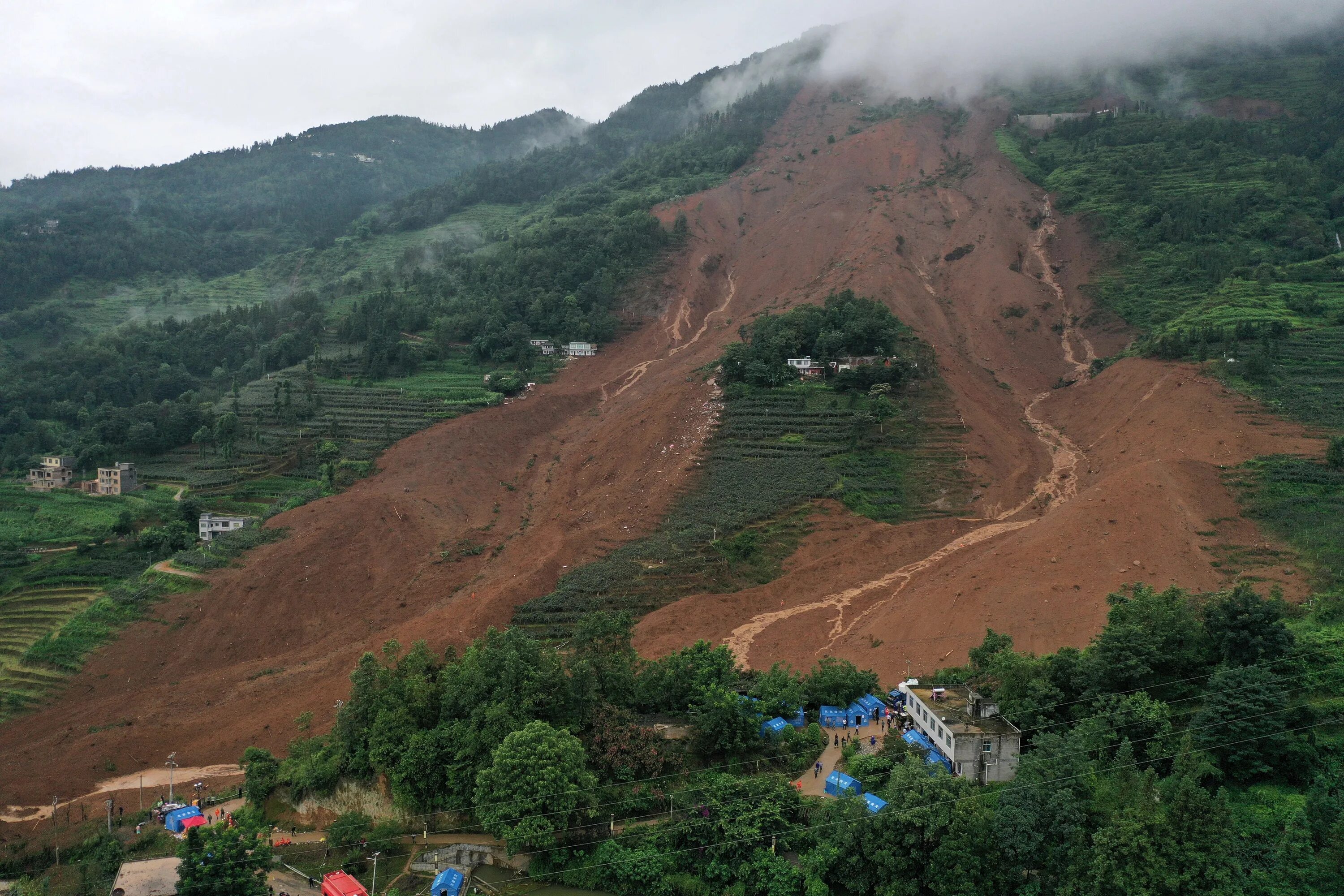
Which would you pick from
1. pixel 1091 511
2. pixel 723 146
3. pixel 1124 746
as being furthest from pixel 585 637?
pixel 723 146

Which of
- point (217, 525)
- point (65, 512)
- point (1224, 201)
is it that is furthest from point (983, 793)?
point (1224, 201)

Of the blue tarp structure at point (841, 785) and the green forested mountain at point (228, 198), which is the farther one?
the green forested mountain at point (228, 198)

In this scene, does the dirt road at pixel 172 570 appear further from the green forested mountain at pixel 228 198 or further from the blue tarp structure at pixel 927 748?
the green forested mountain at pixel 228 198

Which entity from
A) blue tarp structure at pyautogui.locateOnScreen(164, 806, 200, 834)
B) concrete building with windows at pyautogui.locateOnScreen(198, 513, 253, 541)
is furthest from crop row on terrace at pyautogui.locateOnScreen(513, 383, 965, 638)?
concrete building with windows at pyautogui.locateOnScreen(198, 513, 253, 541)

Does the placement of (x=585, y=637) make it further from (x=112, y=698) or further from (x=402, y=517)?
(x=402, y=517)

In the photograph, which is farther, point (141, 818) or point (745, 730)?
point (141, 818)

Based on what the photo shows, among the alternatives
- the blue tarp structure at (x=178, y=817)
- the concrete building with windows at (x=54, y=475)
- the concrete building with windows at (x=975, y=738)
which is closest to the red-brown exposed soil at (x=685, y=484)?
the blue tarp structure at (x=178, y=817)

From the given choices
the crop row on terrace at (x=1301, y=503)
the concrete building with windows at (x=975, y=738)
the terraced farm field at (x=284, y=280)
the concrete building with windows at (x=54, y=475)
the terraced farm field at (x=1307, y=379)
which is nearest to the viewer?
the concrete building with windows at (x=975, y=738)

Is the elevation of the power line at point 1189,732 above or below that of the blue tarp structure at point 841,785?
above
